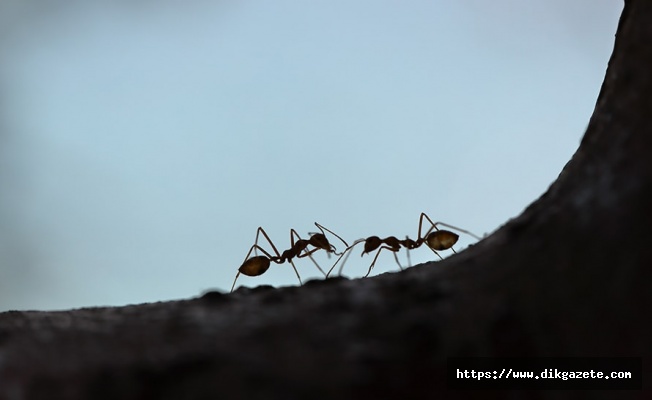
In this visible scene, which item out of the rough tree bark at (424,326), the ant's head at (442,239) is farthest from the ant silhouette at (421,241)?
the rough tree bark at (424,326)

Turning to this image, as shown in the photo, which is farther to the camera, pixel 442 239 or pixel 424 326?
pixel 442 239

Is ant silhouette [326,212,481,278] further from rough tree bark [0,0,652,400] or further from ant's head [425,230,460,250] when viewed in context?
rough tree bark [0,0,652,400]

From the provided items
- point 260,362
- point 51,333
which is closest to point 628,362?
point 260,362

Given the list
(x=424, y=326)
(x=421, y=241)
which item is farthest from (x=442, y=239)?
(x=424, y=326)

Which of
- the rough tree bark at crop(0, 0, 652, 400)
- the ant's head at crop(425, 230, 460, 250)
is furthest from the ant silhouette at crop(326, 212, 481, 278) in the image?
the rough tree bark at crop(0, 0, 652, 400)

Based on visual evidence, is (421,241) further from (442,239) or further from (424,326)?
(424,326)

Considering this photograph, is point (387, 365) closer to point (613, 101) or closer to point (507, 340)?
point (507, 340)

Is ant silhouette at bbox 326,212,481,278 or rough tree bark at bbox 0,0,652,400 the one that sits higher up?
ant silhouette at bbox 326,212,481,278
